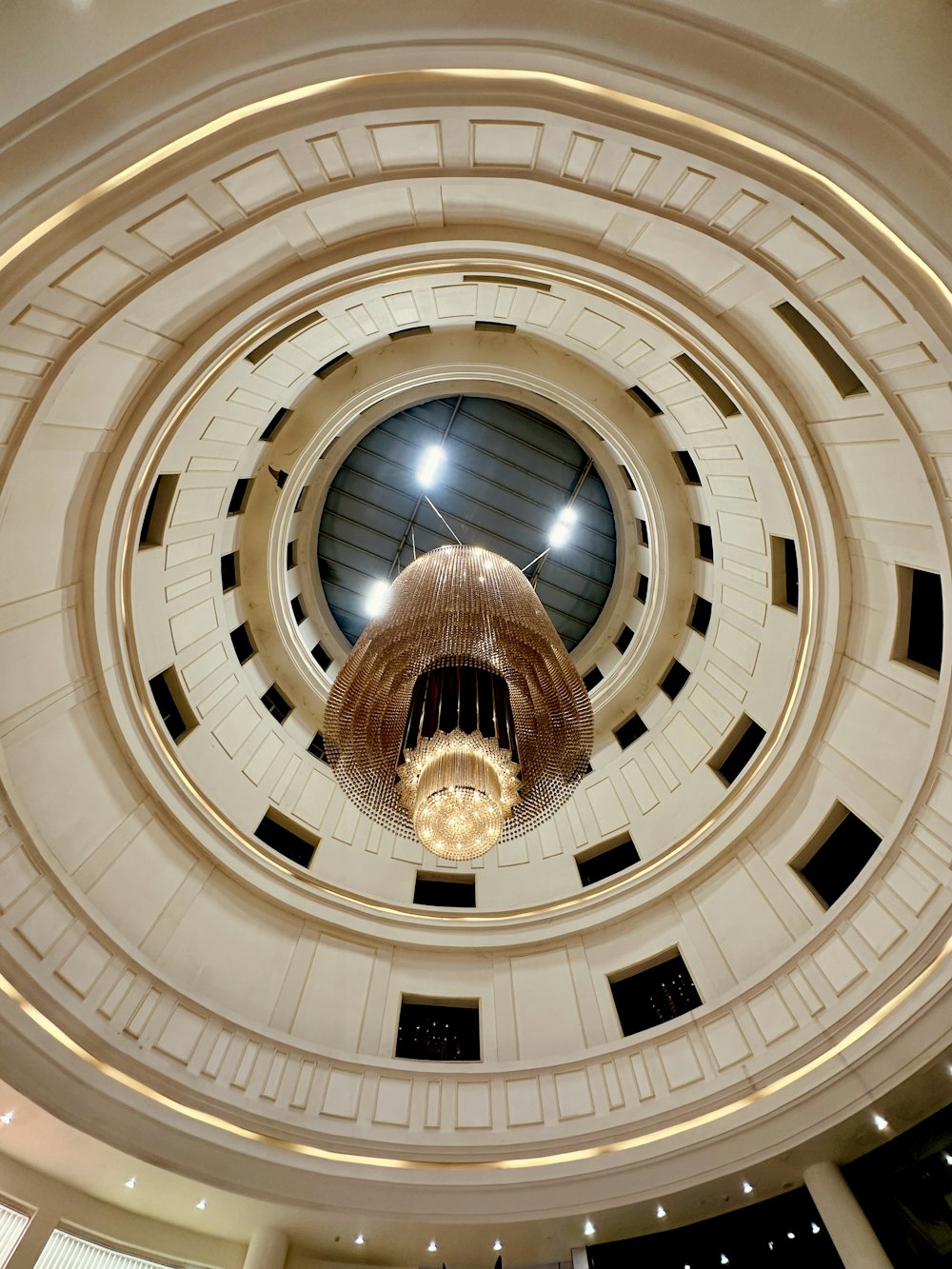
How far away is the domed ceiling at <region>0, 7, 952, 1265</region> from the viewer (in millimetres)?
3645

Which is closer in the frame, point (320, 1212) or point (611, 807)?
point (320, 1212)

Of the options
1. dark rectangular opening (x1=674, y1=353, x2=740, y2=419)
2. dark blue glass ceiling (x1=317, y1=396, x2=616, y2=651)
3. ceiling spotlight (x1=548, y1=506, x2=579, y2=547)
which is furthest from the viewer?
ceiling spotlight (x1=548, y1=506, x2=579, y2=547)

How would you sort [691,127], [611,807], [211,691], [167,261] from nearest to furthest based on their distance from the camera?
[691,127], [167,261], [211,691], [611,807]

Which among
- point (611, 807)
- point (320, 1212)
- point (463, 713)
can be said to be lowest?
point (320, 1212)

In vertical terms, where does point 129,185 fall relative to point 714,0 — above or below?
above

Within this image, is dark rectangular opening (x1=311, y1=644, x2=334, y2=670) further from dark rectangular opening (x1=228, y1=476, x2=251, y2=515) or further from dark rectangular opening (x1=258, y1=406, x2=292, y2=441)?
dark rectangular opening (x1=258, y1=406, x2=292, y2=441)

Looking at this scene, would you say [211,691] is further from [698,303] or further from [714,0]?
[714,0]

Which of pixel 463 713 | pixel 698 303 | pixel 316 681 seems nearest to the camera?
pixel 698 303

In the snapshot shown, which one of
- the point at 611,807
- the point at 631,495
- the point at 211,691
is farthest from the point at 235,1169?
the point at 631,495

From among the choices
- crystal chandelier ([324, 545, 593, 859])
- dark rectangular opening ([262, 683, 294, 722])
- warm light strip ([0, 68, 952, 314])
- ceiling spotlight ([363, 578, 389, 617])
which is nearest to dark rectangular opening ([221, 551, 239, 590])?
dark rectangular opening ([262, 683, 294, 722])

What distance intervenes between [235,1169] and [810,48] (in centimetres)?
788

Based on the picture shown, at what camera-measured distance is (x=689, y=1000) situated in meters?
6.81

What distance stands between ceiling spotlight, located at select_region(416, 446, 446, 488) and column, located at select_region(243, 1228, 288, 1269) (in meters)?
9.48

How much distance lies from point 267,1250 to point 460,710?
4.58 metres
